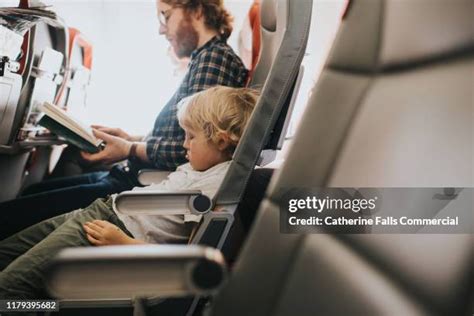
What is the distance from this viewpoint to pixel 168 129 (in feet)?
4.14

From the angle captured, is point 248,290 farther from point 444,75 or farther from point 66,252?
point 444,75

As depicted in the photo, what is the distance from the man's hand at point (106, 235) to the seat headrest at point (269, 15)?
2.06 feet

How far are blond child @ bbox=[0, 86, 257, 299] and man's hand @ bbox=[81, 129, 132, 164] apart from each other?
0.52ft

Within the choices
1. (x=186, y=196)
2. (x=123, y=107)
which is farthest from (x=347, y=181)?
(x=123, y=107)

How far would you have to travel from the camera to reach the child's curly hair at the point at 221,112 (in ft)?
3.73

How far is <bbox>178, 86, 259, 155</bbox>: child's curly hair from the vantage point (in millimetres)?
1136

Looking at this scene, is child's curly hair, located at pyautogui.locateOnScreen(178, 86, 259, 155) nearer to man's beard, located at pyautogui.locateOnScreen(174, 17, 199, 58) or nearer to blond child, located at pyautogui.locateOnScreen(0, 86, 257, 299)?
blond child, located at pyautogui.locateOnScreen(0, 86, 257, 299)

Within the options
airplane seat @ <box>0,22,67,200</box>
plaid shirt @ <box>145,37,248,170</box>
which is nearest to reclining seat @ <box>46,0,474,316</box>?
plaid shirt @ <box>145,37,248,170</box>

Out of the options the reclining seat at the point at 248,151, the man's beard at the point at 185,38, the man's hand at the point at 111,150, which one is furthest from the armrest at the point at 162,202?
the man's beard at the point at 185,38

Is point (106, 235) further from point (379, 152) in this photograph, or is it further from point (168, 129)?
point (379, 152)

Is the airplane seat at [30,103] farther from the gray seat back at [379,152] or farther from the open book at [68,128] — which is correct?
the gray seat back at [379,152]

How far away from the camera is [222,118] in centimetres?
115

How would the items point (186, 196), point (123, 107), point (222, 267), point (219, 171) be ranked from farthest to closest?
1. point (123, 107)
2. point (219, 171)
3. point (186, 196)
4. point (222, 267)

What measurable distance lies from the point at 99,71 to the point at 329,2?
664 millimetres
